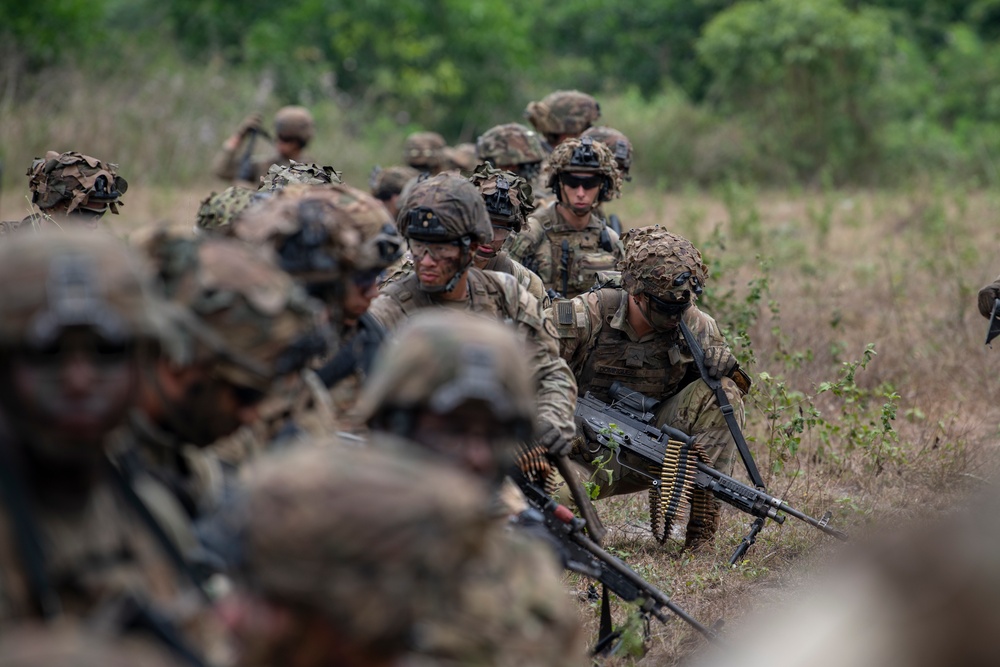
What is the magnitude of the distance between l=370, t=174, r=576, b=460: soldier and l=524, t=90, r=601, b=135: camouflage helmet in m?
4.72

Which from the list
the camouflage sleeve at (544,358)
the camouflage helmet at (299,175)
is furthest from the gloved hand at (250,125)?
the camouflage sleeve at (544,358)

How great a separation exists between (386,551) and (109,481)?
800mm

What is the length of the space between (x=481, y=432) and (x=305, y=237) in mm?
1339

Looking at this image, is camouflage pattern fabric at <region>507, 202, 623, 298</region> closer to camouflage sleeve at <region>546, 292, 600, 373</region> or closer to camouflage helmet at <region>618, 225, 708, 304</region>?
camouflage sleeve at <region>546, 292, 600, 373</region>

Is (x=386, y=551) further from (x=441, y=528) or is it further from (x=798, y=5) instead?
(x=798, y=5)

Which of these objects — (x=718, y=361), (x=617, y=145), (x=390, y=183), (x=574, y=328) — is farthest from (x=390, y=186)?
(x=718, y=361)

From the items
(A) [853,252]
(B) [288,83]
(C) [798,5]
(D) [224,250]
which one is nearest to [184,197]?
(B) [288,83]

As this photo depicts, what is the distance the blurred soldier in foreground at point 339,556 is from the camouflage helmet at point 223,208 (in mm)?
2753

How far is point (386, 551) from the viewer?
88.1 inches

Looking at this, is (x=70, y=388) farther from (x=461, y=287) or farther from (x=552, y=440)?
(x=461, y=287)

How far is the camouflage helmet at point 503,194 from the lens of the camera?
24.4 ft

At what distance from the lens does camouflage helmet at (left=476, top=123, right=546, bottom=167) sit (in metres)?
9.58

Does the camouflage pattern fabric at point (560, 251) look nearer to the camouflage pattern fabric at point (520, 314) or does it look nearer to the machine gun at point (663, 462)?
the machine gun at point (663, 462)

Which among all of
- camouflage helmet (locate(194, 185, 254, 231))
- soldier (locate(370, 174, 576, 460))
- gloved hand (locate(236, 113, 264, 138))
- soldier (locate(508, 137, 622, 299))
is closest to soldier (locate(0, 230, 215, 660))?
camouflage helmet (locate(194, 185, 254, 231))
